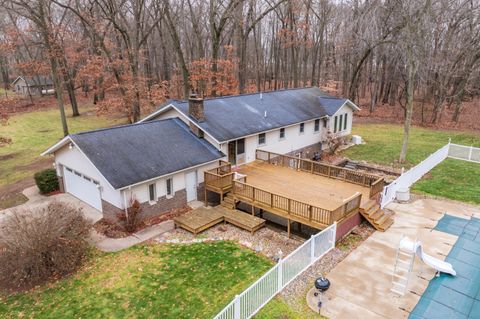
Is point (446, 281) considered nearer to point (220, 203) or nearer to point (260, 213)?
point (260, 213)

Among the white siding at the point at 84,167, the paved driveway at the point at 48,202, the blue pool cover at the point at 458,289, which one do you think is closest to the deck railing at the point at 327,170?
the blue pool cover at the point at 458,289

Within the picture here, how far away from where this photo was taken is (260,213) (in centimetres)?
1678

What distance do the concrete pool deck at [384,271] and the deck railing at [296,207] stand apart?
4.85 ft

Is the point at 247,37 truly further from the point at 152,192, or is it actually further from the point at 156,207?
the point at 156,207

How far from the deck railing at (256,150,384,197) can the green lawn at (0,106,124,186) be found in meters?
15.7

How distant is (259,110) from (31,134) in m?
23.8

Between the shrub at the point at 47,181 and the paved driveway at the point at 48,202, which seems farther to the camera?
the shrub at the point at 47,181

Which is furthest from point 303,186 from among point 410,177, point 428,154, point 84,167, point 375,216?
point 428,154

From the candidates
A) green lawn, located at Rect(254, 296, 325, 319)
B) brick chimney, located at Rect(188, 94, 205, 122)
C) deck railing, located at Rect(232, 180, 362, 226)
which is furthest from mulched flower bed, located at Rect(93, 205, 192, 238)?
green lawn, located at Rect(254, 296, 325, 319)

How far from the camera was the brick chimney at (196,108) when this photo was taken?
61.5ft

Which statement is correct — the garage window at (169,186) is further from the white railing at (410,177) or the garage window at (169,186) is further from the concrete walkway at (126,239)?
the white railing at (410,177)

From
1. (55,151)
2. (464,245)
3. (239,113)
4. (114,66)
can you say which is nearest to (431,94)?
(239,113)

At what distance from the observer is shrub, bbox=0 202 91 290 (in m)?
11.4

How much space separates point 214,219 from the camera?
1552 cm
